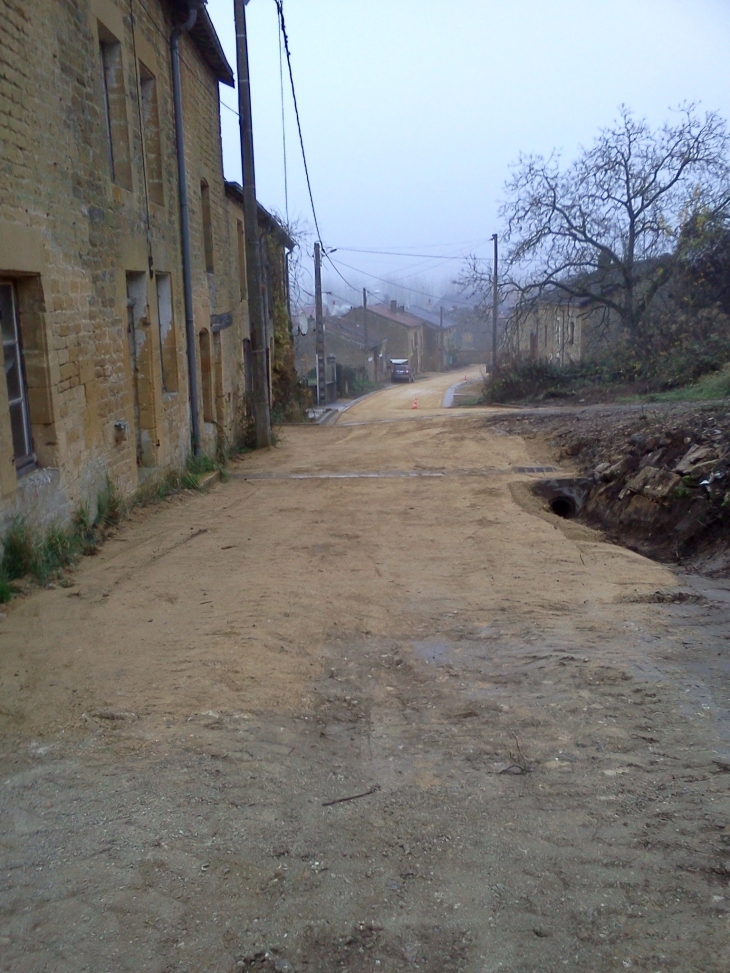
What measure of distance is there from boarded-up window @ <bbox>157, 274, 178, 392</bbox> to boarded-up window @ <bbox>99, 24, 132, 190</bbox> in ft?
6.48

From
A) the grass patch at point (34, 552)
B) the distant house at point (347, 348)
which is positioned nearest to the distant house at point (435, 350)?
the distant house at point (347, 348)

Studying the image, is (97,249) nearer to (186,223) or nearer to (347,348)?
(186,223)

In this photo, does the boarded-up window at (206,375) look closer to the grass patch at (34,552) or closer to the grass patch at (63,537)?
the grass patch at (63,537)

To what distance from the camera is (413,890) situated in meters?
3.00

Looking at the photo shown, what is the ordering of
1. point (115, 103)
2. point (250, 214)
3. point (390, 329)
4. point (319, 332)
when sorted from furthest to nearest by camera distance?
point (390, 329) → point (319, 332) → point (250, 214) → point (115, 103)

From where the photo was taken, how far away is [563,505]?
11633 millimetres

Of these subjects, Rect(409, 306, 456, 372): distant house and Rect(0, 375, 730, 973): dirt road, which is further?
Rect(409, 306, 456, 372): distant house

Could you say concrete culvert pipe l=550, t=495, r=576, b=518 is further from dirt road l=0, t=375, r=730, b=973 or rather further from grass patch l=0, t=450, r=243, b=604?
grass patch l=0, t=450, r=243, b=604

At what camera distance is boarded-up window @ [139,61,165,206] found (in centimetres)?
1098

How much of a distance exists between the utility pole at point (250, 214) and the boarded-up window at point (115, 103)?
6011mm

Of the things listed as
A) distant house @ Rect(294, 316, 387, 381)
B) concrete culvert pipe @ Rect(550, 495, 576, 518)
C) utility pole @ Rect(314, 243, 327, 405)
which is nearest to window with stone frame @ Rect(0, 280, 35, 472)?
concrete culvert pipe @ Rect(550, 495, 576, 518)

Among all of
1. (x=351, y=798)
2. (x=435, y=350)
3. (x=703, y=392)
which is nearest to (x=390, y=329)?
(x=435, y=350)

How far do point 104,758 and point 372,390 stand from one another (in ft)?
152

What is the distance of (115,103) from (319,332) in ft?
79.2
